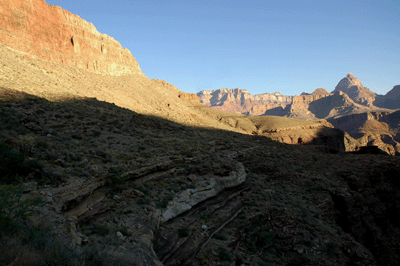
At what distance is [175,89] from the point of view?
7431cm

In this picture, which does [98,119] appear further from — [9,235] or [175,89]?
[175,89]

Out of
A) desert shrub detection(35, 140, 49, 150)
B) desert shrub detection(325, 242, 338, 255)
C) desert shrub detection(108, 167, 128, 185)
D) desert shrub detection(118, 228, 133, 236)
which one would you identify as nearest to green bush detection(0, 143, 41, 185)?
desert shrub detection(35, 140, 49, 150)

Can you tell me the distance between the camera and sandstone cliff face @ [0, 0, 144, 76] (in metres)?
35.1

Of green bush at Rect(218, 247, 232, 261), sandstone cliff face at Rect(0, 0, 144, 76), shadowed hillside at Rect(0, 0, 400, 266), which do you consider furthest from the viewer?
sandstone cliff face at Rect(0, 0, 144, 76)

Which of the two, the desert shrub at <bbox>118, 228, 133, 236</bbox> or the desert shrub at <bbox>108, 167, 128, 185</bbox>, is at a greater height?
the desert shrub at <bbox>108, 167, 128, 185</bbox>

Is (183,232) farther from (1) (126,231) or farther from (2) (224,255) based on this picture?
(1) (126,231)

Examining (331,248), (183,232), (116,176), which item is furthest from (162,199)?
(331,248)

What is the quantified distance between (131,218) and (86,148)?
570 centimetres

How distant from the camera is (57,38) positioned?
4331cm

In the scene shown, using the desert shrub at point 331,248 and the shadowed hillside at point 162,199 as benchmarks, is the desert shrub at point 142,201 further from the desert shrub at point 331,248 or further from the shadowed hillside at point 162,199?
the desert shrub at point 331,248

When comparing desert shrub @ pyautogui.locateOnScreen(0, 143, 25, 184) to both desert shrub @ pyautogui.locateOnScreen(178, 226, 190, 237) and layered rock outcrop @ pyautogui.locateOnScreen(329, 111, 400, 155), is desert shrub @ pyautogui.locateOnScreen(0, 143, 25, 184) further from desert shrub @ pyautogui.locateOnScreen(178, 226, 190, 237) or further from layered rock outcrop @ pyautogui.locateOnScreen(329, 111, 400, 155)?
layered rock outcrop @ pyautogui.locateOnScreen(329, 111, 400, 155)

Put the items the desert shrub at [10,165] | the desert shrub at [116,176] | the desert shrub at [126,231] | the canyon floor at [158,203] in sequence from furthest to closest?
the desert shrub at [116,176] < the desert shrub at [10,165] < the desert shrub at [126,231] < the canyon floor at [158,203]

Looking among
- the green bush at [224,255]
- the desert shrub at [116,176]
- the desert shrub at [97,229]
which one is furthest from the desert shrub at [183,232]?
the desert shrub at [116,176]

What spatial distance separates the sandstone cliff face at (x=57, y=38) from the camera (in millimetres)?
35094
